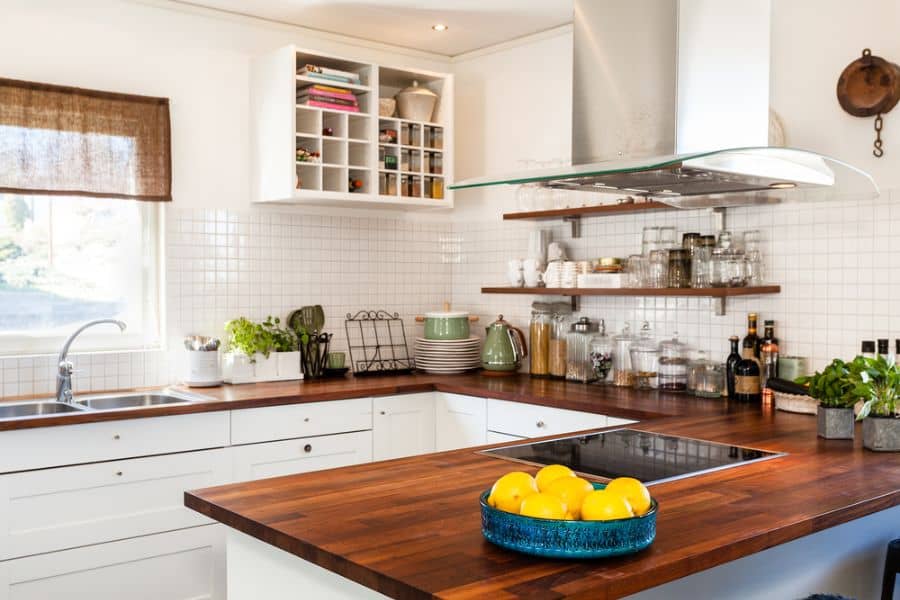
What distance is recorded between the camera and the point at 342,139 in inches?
175

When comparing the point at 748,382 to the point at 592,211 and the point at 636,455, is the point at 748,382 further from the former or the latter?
the point at 636,455

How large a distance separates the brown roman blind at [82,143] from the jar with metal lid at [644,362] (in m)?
2.26

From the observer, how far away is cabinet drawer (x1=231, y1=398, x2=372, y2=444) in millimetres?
3766

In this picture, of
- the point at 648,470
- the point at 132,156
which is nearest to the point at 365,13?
the point at 132,156

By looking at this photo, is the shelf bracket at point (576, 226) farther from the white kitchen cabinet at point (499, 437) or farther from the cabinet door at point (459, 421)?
the white kitchen cabinet at point (499, 437)

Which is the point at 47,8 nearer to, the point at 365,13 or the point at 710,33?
the point at 365,13

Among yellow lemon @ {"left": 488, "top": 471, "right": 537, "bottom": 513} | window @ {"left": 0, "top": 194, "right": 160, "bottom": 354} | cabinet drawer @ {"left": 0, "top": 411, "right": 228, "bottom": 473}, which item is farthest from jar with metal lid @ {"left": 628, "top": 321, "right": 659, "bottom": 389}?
yellow lemon @ {"left": 488, "top": 471, "right": 537, "bottom": 513}

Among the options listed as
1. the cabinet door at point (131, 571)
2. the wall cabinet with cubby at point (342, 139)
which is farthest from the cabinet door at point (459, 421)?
the cabinet door at point (131, 571)

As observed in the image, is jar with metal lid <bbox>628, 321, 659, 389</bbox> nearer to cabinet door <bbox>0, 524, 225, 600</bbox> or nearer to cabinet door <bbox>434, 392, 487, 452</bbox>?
cabinet door <bbox>434, 392, 487, 452</bbox>

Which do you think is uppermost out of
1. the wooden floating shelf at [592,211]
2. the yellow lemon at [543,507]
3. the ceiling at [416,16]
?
the ceiling at [416,16]

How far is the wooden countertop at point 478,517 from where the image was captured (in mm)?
1568

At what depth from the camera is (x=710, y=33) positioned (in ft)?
8.47

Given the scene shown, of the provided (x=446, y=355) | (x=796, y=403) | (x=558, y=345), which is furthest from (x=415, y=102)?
(x=796, y=403)

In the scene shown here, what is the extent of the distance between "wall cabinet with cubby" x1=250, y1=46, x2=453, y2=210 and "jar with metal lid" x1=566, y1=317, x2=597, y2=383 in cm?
101
